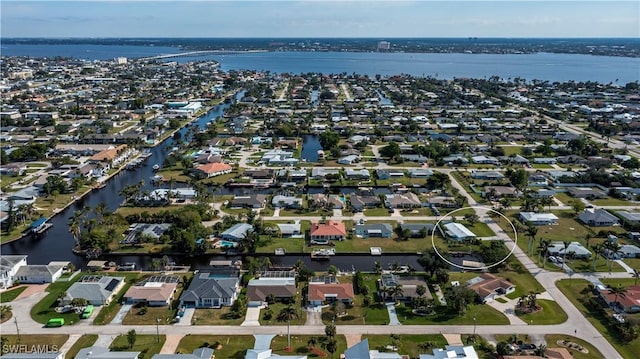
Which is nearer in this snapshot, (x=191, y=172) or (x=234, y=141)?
(x=191, y=172)

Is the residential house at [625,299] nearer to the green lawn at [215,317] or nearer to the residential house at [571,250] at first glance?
the residential house at [571,250]

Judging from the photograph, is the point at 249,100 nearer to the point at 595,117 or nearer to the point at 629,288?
the point at 595,117

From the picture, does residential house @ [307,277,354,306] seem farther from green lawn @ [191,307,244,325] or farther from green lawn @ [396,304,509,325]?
green lawn @ [191,307,244,325]

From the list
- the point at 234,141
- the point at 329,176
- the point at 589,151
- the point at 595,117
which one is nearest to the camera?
the point at 329,176

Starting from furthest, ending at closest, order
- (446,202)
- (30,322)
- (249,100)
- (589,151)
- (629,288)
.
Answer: (249,100)
(589,151)
(446,202)
(629,288)
(30,322)

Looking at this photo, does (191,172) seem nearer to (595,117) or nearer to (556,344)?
(556,344)

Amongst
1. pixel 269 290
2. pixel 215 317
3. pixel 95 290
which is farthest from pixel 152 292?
pixel 269 290

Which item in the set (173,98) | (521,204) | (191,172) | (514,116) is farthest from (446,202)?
(173,98)

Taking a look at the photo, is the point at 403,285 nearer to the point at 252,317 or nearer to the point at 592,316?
the point at 252,317
